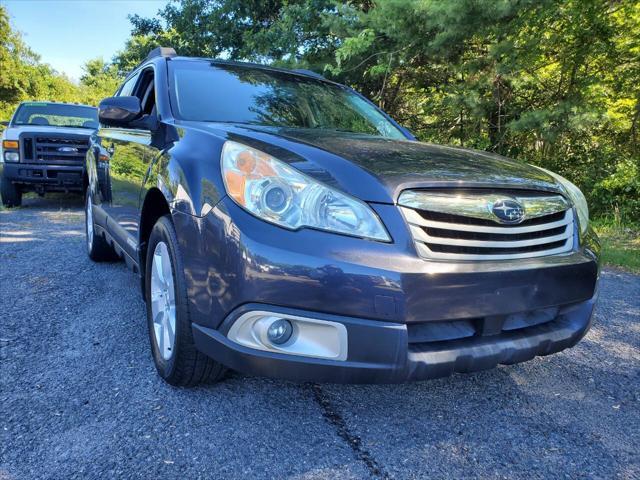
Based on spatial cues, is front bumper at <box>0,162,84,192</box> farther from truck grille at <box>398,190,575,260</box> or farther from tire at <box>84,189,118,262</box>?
truck grille at <box>398,190,575,260</box>

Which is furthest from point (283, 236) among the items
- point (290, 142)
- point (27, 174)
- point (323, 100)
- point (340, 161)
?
point (27, 174)

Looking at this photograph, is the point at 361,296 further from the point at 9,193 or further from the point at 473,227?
the point at 9,193

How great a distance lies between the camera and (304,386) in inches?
93.5

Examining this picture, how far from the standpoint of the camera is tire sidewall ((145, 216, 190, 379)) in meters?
2.02

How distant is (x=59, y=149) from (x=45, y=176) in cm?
50

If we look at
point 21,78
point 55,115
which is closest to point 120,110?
point 55,115

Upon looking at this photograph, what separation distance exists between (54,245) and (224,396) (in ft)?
13.7

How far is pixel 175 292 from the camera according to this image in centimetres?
206

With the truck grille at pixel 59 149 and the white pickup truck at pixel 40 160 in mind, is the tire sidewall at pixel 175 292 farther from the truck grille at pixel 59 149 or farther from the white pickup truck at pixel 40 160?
the truck grille at pixel 59 149

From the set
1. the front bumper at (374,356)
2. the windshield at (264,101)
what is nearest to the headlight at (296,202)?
the front bumper at (374,356)

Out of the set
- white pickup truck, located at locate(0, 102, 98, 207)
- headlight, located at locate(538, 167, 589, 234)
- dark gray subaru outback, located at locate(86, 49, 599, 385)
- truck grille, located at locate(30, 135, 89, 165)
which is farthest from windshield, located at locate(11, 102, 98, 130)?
headlight, located at locate(538, 167, 589, 234)

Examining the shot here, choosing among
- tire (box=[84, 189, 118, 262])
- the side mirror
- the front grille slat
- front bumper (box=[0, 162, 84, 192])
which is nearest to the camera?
the front grille slat

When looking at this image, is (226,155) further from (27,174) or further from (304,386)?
(27,174)

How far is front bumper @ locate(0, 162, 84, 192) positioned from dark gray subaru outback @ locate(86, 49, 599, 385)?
6642 millimetres
